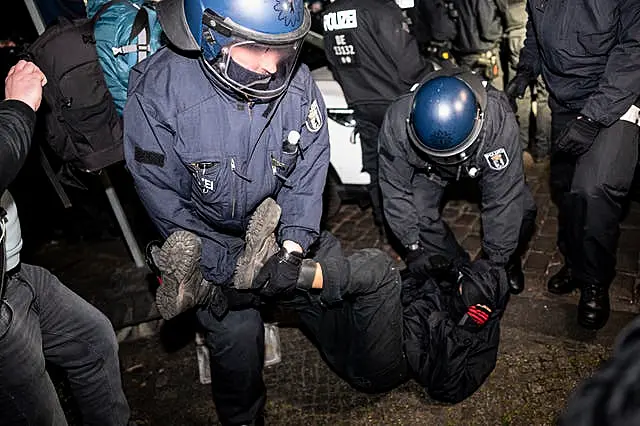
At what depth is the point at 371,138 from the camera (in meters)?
4.46

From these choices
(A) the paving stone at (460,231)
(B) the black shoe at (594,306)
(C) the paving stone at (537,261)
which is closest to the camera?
(B) the black shoe at (594,306)

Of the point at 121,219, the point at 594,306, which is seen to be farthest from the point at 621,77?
the point at 121,219

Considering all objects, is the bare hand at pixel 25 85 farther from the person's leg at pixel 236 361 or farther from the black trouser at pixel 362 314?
the black trouser at pixel 362 314

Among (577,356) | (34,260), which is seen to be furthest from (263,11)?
(34,260)

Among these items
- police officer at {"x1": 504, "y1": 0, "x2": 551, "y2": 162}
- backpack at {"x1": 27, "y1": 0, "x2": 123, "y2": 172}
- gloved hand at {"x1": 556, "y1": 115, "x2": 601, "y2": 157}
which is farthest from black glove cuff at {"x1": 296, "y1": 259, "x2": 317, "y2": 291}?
police officer at {"x1": 504, "y1": 0, "x2": 551, "y2": 162}

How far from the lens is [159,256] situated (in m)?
2.72

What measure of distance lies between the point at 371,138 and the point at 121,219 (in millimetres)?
1926

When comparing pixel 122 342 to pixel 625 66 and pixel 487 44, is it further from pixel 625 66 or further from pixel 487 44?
pixel 487 44

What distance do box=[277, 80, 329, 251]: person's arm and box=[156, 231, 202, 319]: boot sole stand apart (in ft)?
1.48

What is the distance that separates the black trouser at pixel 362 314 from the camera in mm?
3102

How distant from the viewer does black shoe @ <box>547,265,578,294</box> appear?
12.8 ft

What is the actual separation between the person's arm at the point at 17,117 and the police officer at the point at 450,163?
1853 millimetres

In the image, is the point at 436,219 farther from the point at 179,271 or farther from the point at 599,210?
the point at 179,271

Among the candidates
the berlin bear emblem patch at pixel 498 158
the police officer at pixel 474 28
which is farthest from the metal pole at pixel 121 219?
the police officer at pixel 474 28
